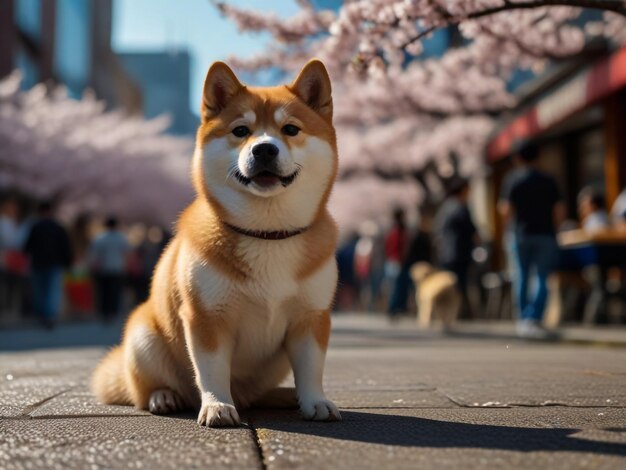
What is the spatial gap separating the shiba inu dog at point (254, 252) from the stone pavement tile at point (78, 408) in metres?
0.18

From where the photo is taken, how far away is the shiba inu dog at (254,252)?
303cm

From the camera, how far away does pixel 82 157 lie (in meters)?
30.3

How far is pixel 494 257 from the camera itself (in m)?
21.5

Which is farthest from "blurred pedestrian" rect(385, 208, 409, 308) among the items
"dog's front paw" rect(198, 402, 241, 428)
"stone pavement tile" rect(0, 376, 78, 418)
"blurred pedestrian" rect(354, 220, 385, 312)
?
"dog's front paw" rect(198, 402, 241, 428)

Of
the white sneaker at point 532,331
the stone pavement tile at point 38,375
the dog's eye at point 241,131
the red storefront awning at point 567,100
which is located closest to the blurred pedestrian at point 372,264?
the red storefront awning at point 567,100

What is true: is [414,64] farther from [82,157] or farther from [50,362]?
[82,157]

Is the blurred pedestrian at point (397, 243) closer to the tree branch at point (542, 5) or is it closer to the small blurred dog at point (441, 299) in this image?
the small blurred dog at point (441, 299)

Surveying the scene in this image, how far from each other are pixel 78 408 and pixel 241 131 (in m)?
1.39

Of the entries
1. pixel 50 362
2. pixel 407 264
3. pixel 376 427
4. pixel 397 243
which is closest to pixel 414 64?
pixel 397 243

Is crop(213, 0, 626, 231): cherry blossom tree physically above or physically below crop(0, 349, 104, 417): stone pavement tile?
above

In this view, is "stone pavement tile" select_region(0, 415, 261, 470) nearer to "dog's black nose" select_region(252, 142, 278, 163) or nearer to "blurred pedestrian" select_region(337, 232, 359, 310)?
"dog's black nose" select_region(252, 142, 278, 163)

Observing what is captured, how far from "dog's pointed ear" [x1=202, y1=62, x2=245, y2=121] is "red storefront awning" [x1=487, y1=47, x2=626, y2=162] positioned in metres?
11.3

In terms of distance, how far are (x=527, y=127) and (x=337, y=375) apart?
14.9 meters

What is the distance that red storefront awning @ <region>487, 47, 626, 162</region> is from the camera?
1362 cm
